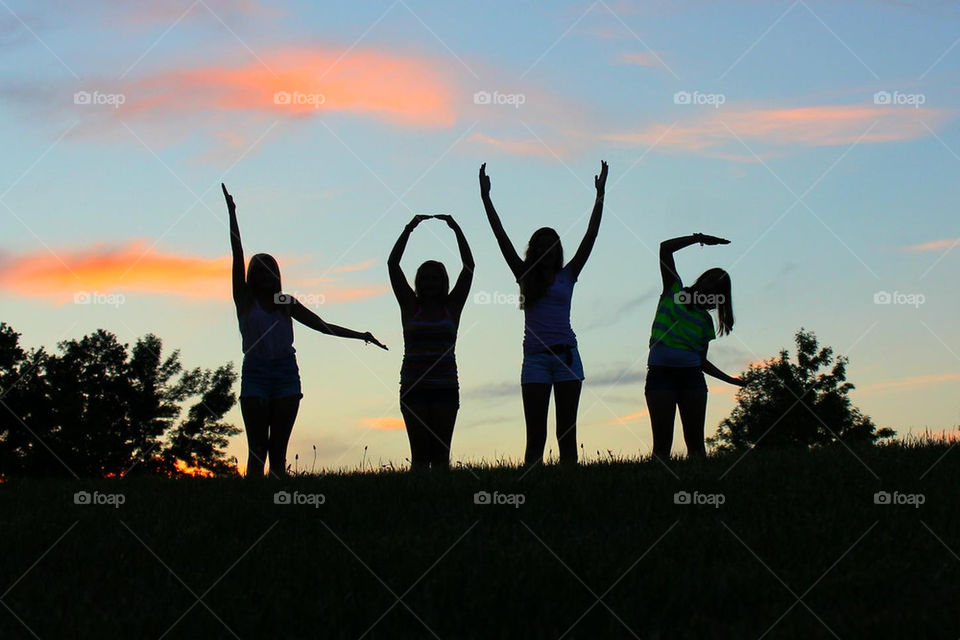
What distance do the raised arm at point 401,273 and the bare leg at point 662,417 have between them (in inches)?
107

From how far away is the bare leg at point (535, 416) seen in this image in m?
11.3

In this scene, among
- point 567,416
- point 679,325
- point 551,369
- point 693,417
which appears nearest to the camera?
point 551,369

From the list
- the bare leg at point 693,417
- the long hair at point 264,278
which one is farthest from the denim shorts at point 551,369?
the long hair at point 264,278

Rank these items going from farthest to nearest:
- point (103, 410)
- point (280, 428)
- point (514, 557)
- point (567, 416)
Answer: point (103, 410), point (280, 428), point (567, 416), point (514, 557)

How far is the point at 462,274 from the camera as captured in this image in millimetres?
11914

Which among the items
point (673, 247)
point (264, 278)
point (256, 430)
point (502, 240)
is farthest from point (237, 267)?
point (673, 247)

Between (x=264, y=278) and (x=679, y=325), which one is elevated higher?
(x=264, y=278)

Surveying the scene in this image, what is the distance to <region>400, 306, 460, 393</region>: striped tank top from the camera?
37.7 feet

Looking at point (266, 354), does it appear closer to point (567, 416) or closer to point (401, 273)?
point (401, 273)

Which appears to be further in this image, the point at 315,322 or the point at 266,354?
the point at 315,322

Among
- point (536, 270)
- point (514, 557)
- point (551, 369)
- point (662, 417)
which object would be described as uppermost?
point (536, 270)

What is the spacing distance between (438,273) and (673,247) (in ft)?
8.17

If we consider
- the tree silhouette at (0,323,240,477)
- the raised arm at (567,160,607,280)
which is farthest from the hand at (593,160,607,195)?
the tree silhouette at (0,323,240,477)

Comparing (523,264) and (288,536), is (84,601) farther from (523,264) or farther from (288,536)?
(523,264)
